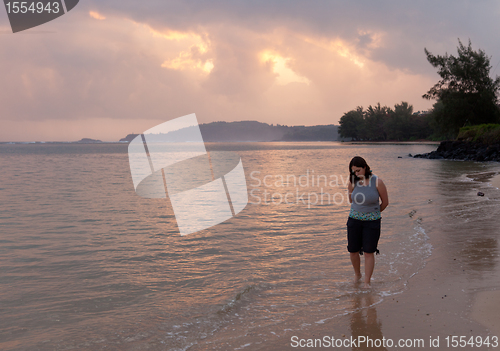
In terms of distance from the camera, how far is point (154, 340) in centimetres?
407

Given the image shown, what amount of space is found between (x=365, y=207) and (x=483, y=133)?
48151mm

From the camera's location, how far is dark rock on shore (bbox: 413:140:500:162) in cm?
3844

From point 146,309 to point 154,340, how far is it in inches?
32.5

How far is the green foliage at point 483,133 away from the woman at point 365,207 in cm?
4356

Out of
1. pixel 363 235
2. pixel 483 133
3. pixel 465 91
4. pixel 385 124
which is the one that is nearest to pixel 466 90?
pixel 465 91

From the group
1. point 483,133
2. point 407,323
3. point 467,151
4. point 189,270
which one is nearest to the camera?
point 407,323

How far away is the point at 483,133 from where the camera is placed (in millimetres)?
45188

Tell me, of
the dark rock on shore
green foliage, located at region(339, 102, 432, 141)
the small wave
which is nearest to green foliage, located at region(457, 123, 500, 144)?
the dark rock on shore

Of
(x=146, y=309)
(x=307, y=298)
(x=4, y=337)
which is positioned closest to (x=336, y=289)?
(x=307, y=298)

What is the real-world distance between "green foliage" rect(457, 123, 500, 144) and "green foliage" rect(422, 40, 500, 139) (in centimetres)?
530

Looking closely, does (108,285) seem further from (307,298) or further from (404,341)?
(404,341)

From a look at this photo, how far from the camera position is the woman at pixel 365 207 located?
197 inches

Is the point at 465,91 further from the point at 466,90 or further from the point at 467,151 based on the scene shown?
the point at 467,151

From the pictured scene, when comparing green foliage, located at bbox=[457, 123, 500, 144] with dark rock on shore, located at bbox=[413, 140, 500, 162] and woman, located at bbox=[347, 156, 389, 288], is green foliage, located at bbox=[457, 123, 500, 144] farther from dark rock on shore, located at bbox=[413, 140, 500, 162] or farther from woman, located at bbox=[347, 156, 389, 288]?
woman, located at bbox=[347, 156, 389, 288]
